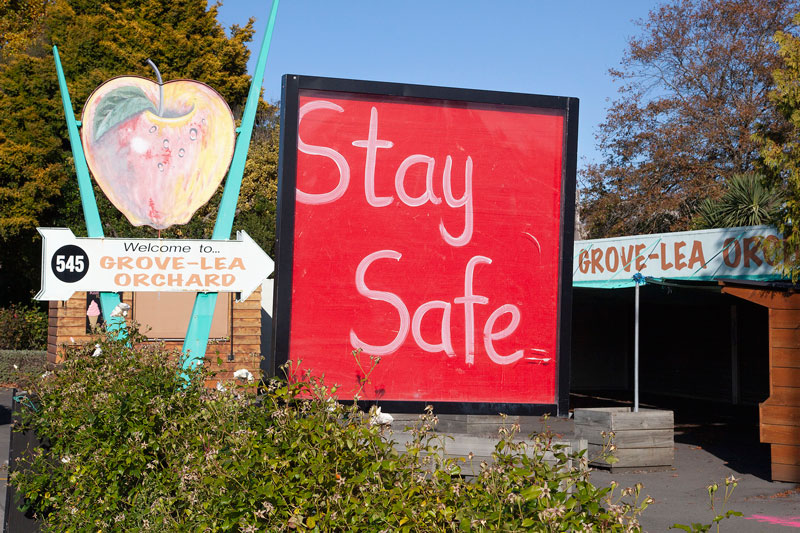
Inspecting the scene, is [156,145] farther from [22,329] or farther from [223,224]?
[22,329]

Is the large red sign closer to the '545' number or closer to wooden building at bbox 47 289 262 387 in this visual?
the '545' number

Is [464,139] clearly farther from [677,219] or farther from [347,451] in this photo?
[677,219]

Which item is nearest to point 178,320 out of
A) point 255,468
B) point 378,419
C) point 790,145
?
point 790,145

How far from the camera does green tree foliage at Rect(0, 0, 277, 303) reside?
88.3ft

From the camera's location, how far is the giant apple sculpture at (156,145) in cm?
588

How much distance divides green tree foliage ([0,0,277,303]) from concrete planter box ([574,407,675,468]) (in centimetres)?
1767

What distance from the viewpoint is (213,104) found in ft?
20.1

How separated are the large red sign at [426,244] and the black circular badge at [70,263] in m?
1.59

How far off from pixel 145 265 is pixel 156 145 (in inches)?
38.9

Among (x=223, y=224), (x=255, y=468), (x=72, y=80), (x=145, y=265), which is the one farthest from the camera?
(x=72, y=80)

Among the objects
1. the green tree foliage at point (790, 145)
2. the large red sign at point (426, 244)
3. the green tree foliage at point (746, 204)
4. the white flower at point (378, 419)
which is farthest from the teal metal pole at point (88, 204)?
the green tree foliage at point (746, 204)

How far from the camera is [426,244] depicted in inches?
186

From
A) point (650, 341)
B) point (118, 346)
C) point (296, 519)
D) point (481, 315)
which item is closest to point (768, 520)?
point (481, 315)

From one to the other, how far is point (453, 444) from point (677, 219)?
3116cm
